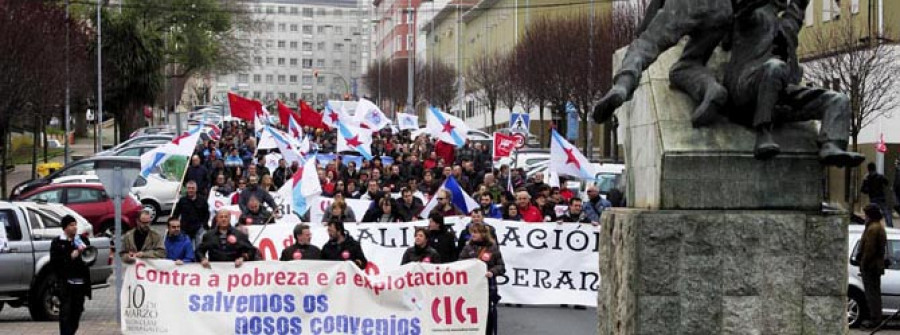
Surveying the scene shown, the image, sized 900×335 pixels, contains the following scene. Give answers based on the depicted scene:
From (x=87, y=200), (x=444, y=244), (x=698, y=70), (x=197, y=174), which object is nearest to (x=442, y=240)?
(x=444, y=244)

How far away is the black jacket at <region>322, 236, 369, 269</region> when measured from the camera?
15.4 m

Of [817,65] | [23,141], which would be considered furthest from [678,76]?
[23,141]

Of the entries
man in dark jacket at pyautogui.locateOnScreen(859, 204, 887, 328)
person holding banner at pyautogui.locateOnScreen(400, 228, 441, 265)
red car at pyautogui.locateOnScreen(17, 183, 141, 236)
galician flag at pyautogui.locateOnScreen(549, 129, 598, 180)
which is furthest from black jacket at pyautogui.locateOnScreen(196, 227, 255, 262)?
red car at pyautogui.locateOnScreen(17, 183, 141, 236)

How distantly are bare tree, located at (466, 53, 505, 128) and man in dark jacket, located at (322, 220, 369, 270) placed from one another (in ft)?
164

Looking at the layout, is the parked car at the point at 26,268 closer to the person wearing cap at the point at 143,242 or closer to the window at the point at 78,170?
the person wearing cap at the point at 143,242

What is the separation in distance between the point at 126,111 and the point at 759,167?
62.6m

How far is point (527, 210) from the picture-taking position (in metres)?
19.7

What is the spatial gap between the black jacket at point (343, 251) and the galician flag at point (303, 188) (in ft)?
19.8

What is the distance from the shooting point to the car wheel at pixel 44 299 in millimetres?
18500

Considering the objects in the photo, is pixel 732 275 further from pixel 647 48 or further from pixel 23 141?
pixel 23 141

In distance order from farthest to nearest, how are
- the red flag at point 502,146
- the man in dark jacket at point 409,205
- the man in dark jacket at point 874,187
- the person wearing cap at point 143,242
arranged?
1. the man in dark jacket at point 874,187
2. the red flag at point 502,146
3. the man in dark jacket at point 409,205
4. the person wearing cap at point 143,242

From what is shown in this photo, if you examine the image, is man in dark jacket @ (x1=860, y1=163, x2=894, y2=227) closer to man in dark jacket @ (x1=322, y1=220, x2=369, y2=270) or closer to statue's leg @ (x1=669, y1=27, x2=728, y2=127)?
man in dark jacket @ (x1=322, y1=220, x2=369, y2=270)

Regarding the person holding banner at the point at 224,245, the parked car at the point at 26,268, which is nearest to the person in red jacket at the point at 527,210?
the person holding banner at the point at 224,245

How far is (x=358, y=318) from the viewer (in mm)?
14656
